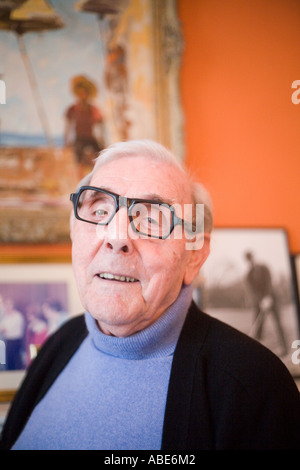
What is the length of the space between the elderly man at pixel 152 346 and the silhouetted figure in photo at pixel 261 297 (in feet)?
0.58

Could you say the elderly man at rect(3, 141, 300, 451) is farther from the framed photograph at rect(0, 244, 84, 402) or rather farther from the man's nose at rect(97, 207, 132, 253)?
the framed photograph at rect(0, 244, 84, 402)

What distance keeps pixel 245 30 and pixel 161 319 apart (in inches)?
23.3

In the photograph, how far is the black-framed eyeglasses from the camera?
54 cm

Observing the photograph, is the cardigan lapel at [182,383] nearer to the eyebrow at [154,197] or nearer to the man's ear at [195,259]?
the man's ear at [195,259]

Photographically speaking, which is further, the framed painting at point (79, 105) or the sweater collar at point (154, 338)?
the framed painting at point (79, 105)

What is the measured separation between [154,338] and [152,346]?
0.02 metres

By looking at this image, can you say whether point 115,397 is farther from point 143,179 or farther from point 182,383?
point 143,179

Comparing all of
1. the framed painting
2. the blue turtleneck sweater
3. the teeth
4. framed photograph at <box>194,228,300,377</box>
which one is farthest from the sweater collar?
the framed painting

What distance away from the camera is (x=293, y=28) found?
65 cm

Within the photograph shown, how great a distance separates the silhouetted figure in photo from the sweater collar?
0.24 m

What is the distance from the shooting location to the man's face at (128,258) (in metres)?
0.53

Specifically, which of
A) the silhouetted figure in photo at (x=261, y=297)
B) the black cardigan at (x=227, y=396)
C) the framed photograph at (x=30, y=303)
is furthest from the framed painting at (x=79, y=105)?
the black cardigan at (x=227, y=396)
